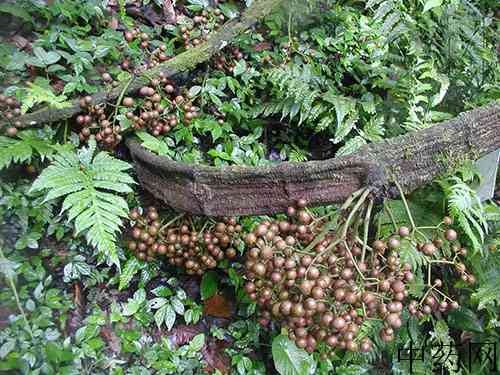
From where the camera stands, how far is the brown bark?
90.7 inches

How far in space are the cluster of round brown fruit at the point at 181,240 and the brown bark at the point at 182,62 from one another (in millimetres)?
584

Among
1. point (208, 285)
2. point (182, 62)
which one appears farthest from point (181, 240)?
point (182, 62)

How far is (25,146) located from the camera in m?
2.12

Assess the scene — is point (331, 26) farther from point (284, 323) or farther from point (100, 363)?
point (100, 363)

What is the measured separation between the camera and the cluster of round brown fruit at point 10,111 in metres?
2.19

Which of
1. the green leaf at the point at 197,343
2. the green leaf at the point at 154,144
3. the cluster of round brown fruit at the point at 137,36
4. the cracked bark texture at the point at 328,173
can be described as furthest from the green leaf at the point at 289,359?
the cluster of round brown fruit at the point at 137,36

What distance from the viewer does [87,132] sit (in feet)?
7.75

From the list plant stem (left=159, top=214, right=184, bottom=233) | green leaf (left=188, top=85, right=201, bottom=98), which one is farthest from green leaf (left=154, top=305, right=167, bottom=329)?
green leaf (left=188, top=85, right=201, bottom=98)

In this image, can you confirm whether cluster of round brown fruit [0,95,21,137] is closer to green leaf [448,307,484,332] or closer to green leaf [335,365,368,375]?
green leaf [335,365,368,375]

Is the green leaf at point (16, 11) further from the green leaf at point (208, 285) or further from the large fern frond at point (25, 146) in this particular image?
the green leaf at point (208, 285)

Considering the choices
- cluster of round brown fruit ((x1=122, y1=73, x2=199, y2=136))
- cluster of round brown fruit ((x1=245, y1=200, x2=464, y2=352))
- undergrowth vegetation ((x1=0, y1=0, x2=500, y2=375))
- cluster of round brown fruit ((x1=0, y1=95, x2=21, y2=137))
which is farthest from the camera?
cluster of round brown fruit ((x1=122, y1=73, x2=199, y2=136))

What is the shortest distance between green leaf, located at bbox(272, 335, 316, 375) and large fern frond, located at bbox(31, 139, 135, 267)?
0.80 m

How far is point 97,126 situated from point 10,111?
0.37m

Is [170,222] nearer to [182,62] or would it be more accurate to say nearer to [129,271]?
[129,271]
